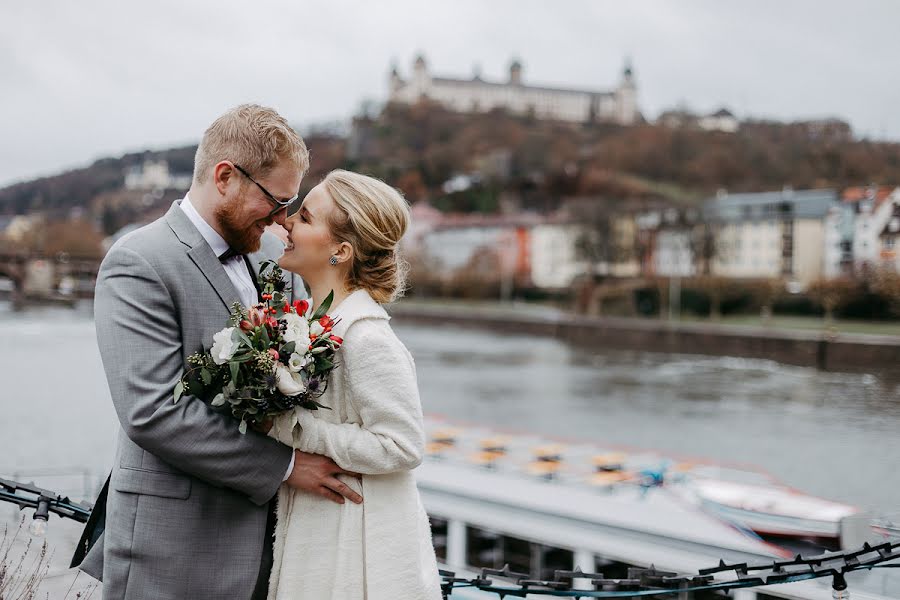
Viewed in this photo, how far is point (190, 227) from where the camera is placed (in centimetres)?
149

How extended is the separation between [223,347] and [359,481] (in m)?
0.32

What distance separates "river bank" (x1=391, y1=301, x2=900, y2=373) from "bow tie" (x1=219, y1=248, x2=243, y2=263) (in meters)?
24.8

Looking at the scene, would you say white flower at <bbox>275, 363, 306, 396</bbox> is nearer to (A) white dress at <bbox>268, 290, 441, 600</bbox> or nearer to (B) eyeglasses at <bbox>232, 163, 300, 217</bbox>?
(A) white dress at <bbox>268, 290, 441, 600</bbox>

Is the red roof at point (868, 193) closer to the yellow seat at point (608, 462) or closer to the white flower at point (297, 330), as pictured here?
the yellow seat at point (608, 462)

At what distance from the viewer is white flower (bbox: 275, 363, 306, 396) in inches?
52.1

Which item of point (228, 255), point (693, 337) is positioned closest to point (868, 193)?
point (693, 337)

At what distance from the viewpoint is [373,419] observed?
Result: 56.1 inches

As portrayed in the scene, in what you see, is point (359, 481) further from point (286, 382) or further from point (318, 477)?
point (286, 382)

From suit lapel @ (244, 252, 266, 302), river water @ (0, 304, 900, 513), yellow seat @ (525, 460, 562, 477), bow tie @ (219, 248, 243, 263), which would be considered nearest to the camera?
bow tie @ (219, 248, 243, 263)

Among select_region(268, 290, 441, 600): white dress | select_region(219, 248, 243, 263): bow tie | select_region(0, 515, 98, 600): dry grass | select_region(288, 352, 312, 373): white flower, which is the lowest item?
select_region(0, 515, 98, 600): dry grass

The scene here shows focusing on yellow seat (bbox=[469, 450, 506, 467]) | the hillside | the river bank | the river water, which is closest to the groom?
yellow seat (bbox=[469, 450, 506, 467])

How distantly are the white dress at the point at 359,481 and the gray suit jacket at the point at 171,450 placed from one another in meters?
0.06

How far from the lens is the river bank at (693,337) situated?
1072 inches

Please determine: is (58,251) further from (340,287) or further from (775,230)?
(775,230)
